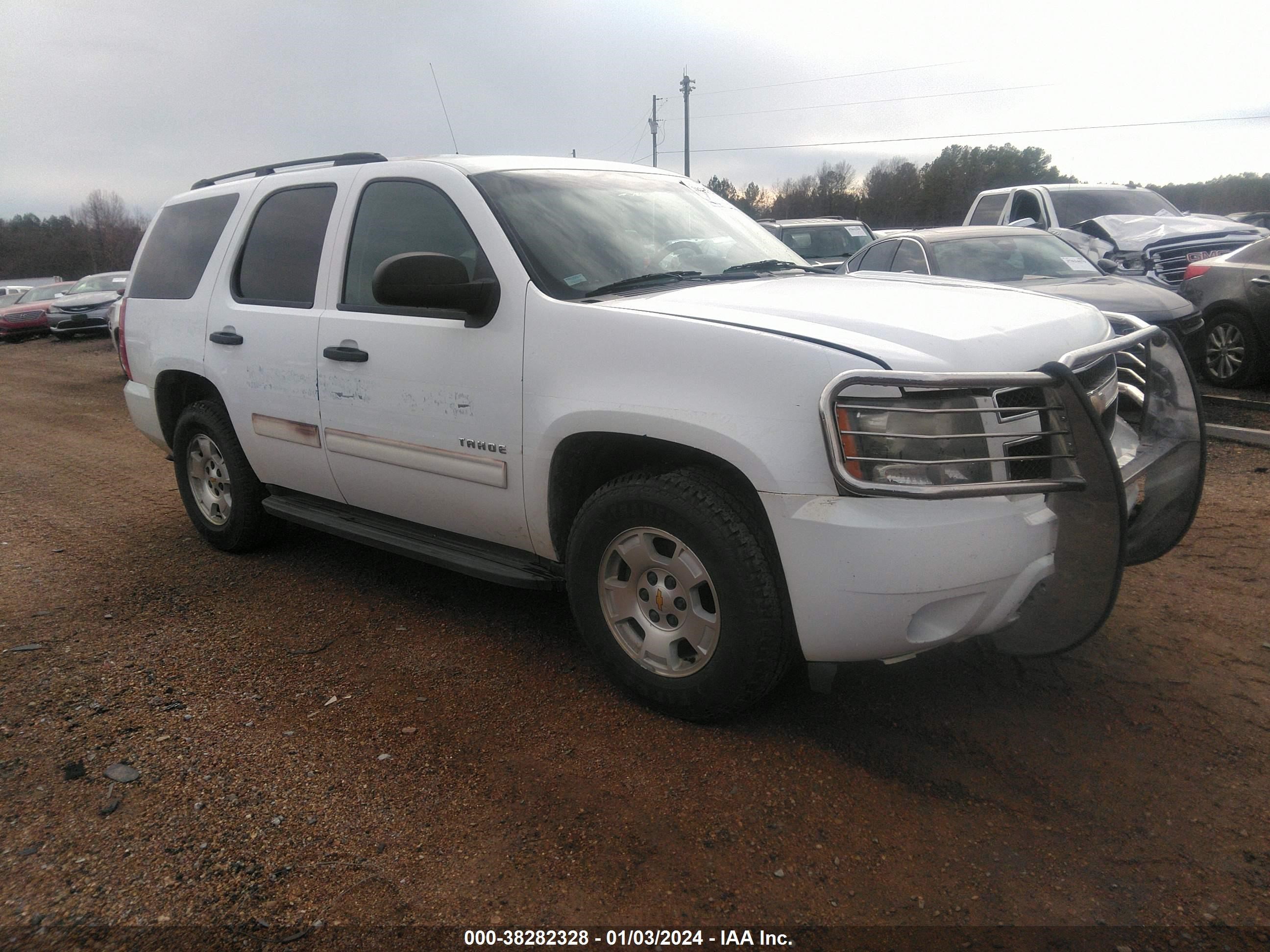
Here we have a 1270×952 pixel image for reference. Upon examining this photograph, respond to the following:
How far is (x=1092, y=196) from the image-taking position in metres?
11.7

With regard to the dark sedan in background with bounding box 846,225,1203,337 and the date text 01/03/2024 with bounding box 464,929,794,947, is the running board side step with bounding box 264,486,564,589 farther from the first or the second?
the dark sedan in background with bounding box 846,225,1203,337

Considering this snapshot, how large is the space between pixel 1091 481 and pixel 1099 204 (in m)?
10.7

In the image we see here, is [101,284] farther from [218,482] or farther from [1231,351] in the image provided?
[1231,351]

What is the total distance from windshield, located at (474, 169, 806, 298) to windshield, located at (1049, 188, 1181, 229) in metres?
8.87

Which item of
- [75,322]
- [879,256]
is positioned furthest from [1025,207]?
[75,322]

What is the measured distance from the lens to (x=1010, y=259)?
782 centimetres

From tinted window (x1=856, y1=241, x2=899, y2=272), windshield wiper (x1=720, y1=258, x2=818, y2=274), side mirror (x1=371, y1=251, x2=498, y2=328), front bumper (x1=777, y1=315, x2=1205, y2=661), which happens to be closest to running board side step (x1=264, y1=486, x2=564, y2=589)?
side mirror (x1=371, y1=251, x2=498, y2=328)

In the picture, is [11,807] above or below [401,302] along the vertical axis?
below

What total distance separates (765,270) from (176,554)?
3.77 metres

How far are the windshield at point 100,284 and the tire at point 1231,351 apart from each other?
23.1 m

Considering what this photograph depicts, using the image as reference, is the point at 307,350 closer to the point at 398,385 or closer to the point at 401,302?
the point at 398,385

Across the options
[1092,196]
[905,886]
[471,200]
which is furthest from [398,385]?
[1092,196]

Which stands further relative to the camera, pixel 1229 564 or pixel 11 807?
pixel 1229 564

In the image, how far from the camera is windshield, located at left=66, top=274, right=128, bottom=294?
23188mm
